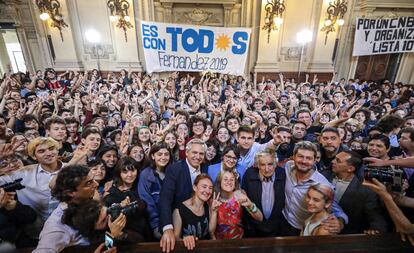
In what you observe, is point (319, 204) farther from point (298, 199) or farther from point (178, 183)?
point (178, 183)

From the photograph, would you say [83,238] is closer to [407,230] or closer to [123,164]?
[123,164]

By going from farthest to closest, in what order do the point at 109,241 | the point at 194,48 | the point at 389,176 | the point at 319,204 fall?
the point at 194,48 < the point at 319,204 < the point at 389,176 < the point at 109,241

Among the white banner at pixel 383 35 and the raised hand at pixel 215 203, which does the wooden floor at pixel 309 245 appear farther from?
the white banner at pixel 383 35

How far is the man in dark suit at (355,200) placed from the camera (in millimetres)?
1524

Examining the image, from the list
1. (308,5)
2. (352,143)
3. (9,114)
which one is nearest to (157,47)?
(9,114)

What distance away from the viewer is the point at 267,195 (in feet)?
5.95

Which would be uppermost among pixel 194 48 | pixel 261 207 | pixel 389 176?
pixel 194 48

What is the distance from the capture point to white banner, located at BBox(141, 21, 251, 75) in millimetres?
6043

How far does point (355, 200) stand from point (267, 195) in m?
0.67

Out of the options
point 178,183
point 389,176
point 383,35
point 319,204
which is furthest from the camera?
point 383,35

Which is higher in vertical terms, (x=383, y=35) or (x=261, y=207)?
(x=383, y=35)

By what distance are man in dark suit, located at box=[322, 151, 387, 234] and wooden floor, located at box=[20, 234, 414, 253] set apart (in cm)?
33

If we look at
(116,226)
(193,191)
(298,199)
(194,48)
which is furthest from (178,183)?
(194,48)

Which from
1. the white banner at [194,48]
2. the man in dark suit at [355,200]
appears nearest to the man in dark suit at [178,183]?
the man in dark suit at [355,200]
